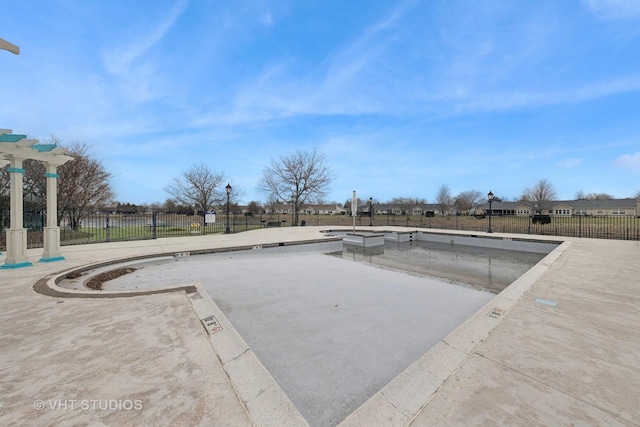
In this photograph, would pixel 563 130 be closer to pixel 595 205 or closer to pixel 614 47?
pixel 614 47

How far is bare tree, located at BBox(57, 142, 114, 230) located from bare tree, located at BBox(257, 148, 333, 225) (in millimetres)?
12766

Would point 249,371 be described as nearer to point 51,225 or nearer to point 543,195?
point 51,225

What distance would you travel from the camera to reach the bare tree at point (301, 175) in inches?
908

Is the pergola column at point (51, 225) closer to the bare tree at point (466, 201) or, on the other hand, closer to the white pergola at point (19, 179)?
the white pergola at point (19, 179)

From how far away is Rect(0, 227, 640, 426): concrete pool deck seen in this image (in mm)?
1510

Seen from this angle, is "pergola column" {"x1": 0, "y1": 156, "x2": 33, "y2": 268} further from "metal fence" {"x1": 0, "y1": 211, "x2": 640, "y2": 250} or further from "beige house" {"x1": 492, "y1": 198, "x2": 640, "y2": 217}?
"beige house" {"x1": 492, "y1": 198, "x2": 640, "y2": 217}

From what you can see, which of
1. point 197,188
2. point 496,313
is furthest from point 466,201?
point 496,313

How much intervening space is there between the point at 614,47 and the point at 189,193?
32.4 m

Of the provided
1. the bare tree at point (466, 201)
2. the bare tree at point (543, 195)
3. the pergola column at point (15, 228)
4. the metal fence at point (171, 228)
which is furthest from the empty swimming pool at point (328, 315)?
the bare tree at point (466, 201)

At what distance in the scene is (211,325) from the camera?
2.76 m

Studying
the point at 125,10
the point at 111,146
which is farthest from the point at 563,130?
the point at 111,146

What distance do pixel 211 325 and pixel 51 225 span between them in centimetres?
681

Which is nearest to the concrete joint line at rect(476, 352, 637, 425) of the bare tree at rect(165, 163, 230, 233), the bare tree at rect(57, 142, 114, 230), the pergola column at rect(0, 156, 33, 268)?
the pergola column at rect(0, 156, 33, 268)

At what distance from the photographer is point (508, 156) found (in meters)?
25.7
